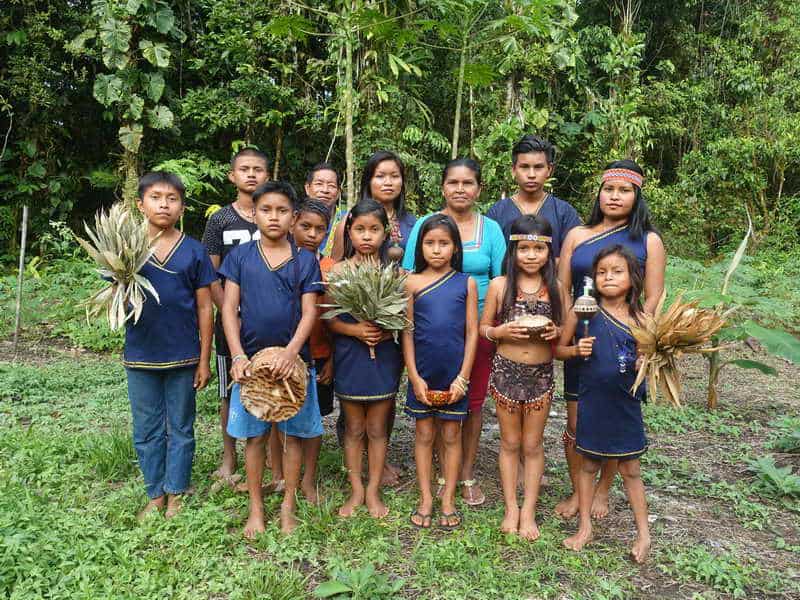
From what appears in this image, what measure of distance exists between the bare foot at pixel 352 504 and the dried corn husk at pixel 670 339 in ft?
5.65

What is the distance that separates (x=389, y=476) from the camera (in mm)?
4000

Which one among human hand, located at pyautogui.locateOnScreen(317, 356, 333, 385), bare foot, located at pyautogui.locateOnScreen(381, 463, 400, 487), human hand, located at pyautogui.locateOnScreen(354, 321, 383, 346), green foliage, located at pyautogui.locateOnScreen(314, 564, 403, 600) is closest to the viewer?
green foliage, located at pyautogui.locateOnScreen(314, 564, 403, 600)

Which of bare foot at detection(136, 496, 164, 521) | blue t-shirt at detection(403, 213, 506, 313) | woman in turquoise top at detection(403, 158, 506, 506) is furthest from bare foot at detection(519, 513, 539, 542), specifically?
bare foot at detection(136, 496, 164, 521)

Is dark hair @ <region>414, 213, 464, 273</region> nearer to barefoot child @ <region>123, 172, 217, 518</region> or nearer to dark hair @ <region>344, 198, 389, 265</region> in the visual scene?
dark hair @ <region>344, 198, 389, 265</region>

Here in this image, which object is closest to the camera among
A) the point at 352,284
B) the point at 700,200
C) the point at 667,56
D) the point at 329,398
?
the point at 352,284

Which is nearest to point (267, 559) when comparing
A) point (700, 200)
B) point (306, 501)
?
point (306, 501)

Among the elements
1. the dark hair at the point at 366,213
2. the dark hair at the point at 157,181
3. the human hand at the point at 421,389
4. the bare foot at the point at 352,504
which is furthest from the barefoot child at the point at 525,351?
the dark hair at the point at 157,181

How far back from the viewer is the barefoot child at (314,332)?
368cm

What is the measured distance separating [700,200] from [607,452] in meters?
11.6

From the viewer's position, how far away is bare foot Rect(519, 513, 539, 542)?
3234mm

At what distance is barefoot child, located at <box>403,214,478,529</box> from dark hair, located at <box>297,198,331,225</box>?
698 mm

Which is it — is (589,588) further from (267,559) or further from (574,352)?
(267,559)

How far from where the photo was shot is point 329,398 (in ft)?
13.2

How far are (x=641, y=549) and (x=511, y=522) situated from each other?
69 cm
